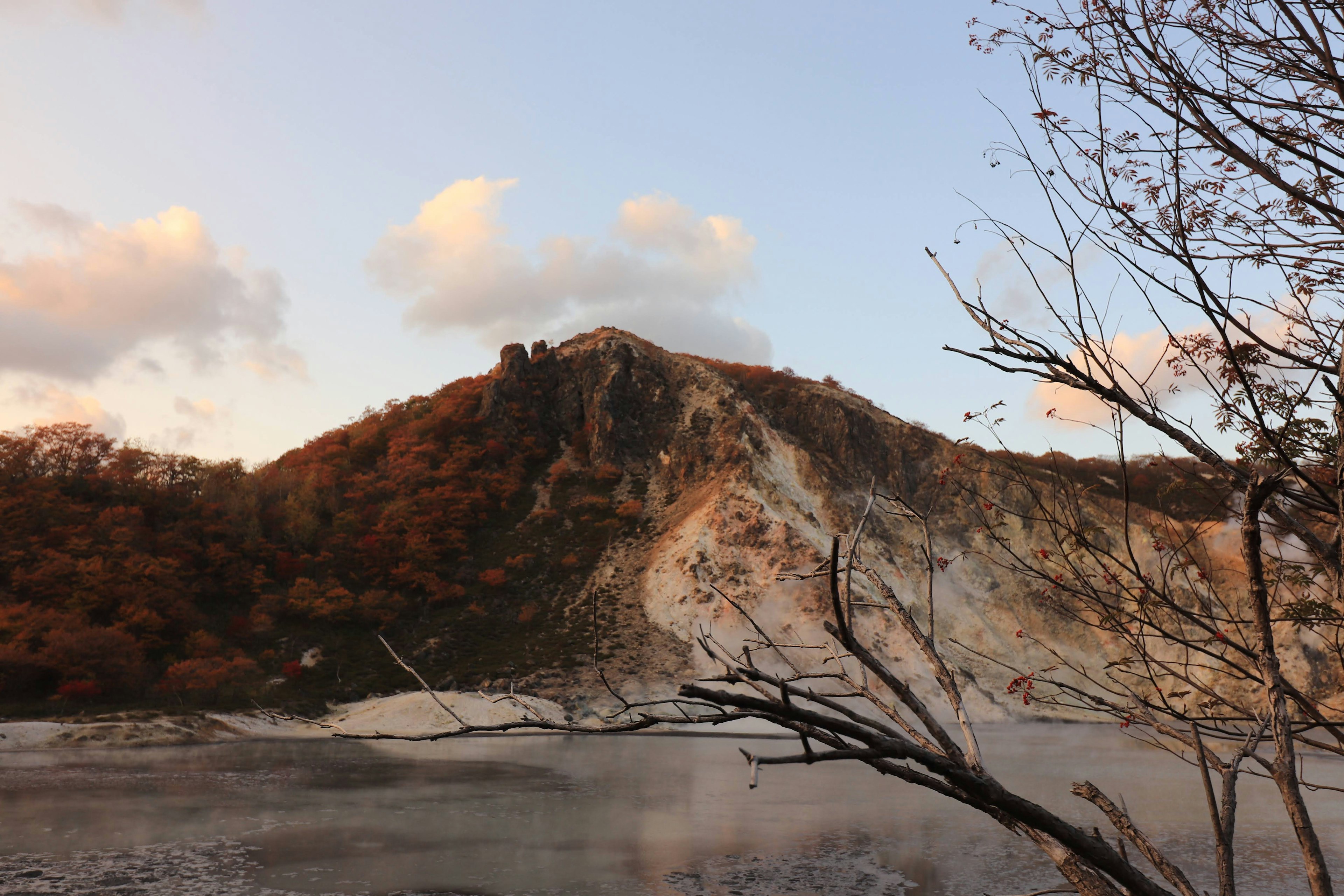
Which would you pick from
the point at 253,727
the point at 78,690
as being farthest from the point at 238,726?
the point at 78,690

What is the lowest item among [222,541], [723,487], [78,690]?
[78,690]

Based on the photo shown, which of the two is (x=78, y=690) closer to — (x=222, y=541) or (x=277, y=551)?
(x=222, y=541)

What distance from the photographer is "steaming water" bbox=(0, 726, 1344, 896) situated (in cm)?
1188

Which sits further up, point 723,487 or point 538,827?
point 723,487

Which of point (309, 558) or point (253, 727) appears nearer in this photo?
point (253, 727)

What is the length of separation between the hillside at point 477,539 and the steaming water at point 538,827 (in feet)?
35.3

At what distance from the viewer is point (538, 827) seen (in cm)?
1547

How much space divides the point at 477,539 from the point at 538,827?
4207 cm

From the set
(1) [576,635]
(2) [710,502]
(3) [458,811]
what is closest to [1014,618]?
(2) [710,502]

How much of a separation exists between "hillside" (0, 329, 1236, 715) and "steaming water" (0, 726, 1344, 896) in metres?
10.8

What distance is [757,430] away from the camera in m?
59.0

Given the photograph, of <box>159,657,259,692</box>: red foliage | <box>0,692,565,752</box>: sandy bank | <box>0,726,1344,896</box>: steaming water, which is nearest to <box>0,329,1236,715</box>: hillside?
<box>159,657,259,692</box>: red foliage

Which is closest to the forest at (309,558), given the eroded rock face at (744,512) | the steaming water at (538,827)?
the eroded rock face at (744,512)

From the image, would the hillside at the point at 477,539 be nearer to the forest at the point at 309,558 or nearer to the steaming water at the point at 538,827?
the forest at the point at 309,558
